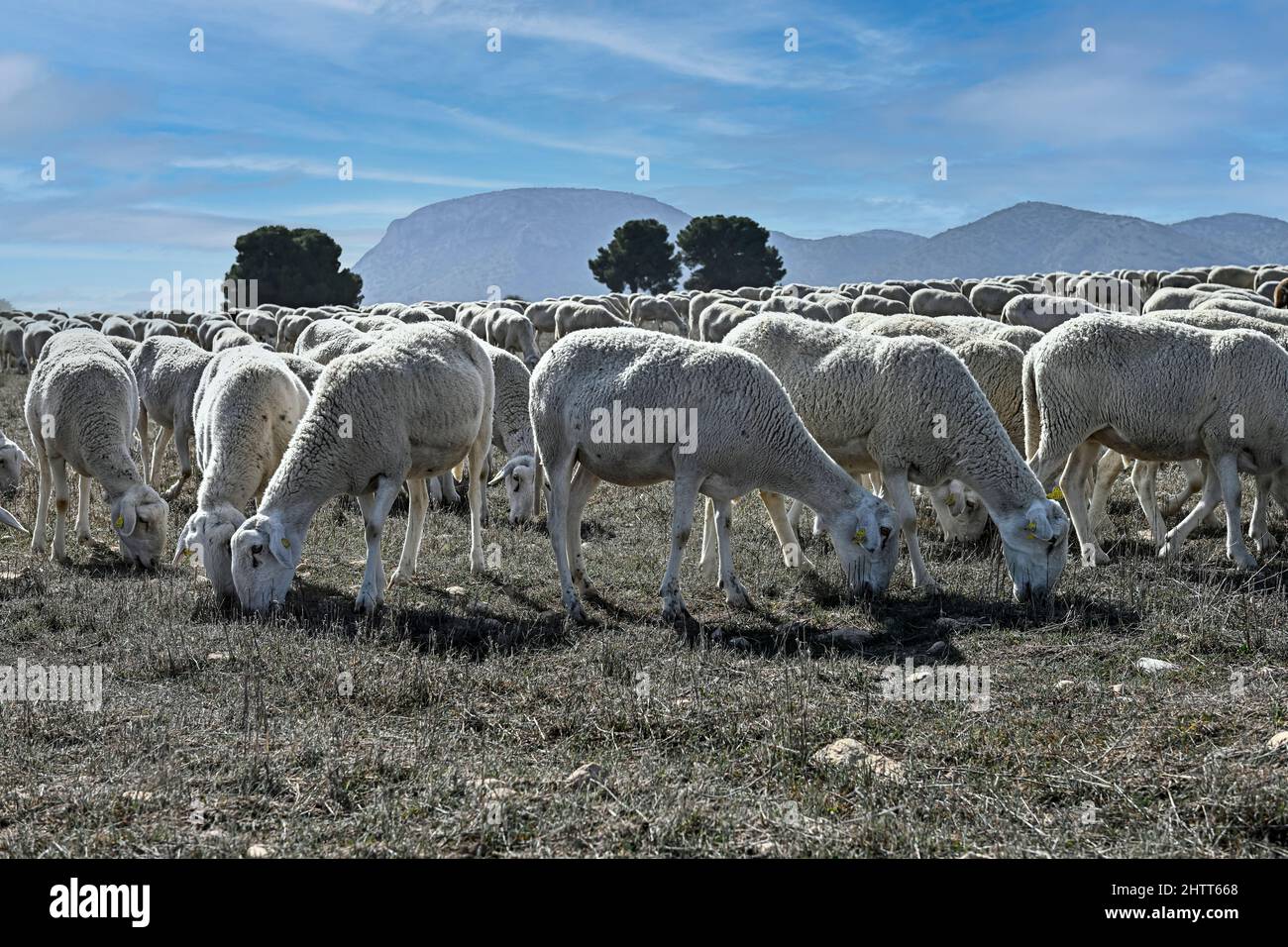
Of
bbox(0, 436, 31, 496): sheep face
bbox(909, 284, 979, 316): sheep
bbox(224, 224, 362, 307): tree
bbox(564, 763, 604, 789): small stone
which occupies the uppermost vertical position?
bbox(224, 224, 362, 307): tree

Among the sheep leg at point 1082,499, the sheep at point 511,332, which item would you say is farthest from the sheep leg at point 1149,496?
the sheep at point 511,332

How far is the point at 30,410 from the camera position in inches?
449

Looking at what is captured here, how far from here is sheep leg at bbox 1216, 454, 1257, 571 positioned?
9.35 metres

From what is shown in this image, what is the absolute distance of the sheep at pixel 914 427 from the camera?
8312 millimetres

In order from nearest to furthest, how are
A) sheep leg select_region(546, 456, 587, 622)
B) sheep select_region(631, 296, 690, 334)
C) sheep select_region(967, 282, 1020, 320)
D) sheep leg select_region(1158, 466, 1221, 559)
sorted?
sheep leg select_region(546, 456, 587, 622)
sheep leg select_region(1158, 466, 1221, 559)
sheep select_region(967, 282, 1020, 320)
sheep select_region(631, 296, 690, 334)

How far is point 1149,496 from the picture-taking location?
35.6 ft

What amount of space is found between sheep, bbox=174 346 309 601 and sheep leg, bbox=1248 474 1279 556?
892 centimetres

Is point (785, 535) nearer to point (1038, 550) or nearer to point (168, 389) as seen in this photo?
point (1038, 550)

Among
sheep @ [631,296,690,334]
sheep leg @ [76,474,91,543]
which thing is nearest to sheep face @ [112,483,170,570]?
sheep leg @ [76,474,91,543]

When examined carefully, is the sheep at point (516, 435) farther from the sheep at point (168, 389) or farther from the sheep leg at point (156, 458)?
the sheep leg at point (156, 458)

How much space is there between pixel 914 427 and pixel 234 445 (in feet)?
18.9

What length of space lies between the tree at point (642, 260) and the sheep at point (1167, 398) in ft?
261

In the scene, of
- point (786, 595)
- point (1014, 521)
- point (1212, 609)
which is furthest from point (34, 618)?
point (1212, 609)

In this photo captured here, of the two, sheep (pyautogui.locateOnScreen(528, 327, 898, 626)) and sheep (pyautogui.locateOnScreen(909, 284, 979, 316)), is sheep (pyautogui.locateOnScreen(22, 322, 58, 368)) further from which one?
sheep (pyautogui.locateOnScreen(528, 327, 898, 626))
